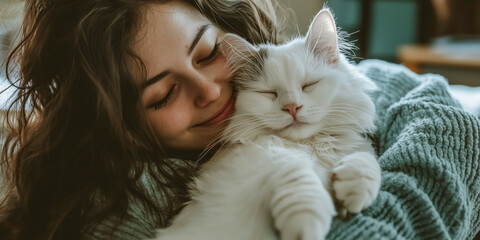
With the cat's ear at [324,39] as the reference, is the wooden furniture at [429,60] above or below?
below

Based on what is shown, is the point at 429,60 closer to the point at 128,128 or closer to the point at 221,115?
the point at 221,115

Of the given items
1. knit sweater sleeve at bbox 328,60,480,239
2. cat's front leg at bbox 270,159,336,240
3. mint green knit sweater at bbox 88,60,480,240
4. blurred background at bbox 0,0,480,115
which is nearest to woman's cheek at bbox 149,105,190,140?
mint green knit sweater at bbox 88,60,480,240

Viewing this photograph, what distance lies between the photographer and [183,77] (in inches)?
41.0

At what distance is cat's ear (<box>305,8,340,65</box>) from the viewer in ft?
3.65

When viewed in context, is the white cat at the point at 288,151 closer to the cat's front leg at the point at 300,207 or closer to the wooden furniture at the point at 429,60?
the cat's front leg at the point at 300,207

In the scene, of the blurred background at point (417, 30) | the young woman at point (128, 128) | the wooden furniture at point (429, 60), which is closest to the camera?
the young woman at point (128, 128)

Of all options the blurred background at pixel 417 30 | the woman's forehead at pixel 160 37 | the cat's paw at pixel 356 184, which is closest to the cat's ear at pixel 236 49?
the woman's forehead at pixel 160 37

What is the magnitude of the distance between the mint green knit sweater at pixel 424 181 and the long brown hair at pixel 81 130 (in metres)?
0.09

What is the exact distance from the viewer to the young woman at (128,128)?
3.06ft

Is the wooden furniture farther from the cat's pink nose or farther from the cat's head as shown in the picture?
the cat's pink nose

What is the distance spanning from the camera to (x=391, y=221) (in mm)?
797

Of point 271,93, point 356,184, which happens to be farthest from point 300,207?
point 271,93

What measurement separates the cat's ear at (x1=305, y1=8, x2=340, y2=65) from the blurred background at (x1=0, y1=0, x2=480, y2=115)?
1993 mm

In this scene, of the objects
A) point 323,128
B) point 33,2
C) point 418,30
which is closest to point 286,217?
point 323,128
